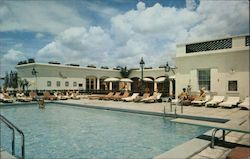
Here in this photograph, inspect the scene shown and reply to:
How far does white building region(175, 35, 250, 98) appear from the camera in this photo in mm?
13352

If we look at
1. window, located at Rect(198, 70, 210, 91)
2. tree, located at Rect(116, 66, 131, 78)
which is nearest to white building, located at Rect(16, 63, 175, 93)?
tree, located at Rect(116, 66, 131, 78)

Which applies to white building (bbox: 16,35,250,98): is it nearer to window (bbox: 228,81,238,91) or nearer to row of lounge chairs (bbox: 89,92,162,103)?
window (bbox: 228,81,238,91)

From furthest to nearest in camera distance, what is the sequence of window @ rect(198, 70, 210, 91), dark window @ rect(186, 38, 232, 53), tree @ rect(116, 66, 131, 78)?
tree @ rect(116, 66, 131, 78)
window @ rect(198, 70, 210, 91)
dark window @ rect(186, 38, 232, 53)

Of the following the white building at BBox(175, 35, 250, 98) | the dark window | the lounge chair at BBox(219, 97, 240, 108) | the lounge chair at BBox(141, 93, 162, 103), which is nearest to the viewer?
the lounge chair at BBox(219, 97, 240, 108)

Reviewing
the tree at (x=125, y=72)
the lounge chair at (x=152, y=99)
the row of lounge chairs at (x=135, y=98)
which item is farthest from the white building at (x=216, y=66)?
the tree at (x=125, y=72)

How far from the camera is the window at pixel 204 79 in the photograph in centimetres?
1489

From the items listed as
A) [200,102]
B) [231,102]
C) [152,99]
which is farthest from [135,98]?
[231,102]

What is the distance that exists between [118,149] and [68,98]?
1615 centimetres

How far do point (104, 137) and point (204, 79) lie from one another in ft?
31.8

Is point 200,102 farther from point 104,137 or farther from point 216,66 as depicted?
point 104,137

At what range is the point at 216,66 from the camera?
47.0 ft

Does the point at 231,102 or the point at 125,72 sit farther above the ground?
the point at 125,72

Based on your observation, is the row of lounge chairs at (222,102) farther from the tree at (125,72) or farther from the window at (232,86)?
the tree at (125,72)

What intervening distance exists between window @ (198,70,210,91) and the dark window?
1528mm
